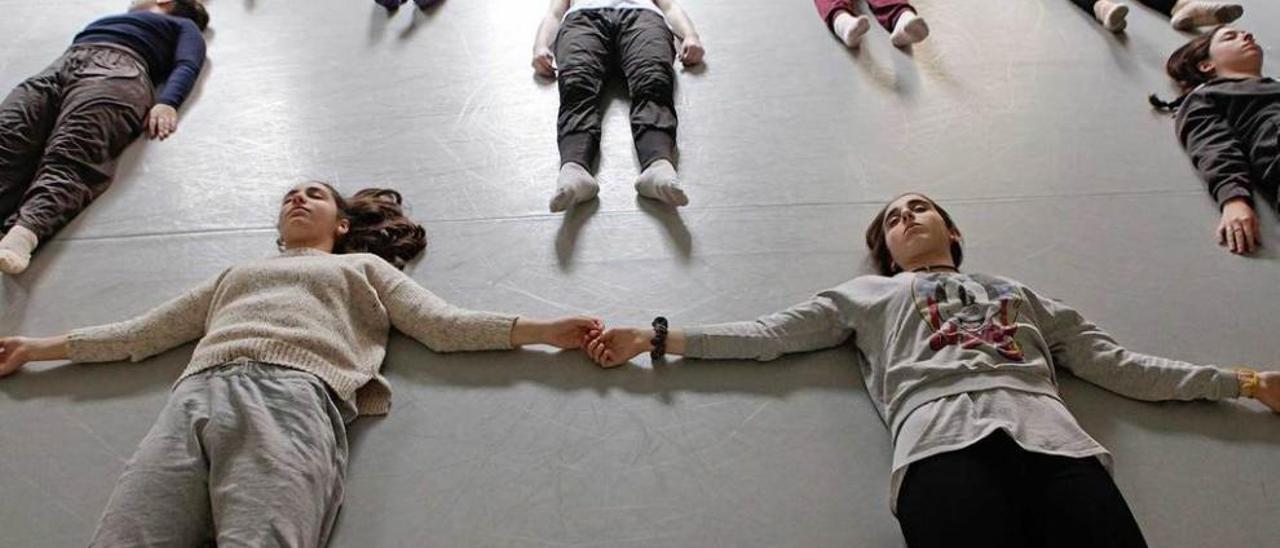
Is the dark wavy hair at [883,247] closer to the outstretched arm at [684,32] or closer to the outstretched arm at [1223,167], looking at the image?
the outstretched arm at [1223,167]

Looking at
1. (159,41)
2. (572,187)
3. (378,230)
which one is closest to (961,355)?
(572,187)

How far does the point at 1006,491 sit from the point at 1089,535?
0.13 metres

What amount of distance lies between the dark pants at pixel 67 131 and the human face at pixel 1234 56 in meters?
3.07

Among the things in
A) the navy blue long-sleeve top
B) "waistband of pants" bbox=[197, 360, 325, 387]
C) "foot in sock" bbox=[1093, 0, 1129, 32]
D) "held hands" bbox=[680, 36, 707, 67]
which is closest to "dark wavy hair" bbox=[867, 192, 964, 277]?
"held hands" bbox=[680, 36, 707, 67]

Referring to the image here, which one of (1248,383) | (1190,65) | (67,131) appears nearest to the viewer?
(1248,383)

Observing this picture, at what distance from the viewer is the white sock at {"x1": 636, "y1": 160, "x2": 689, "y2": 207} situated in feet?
7.33

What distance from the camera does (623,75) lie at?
2836 mm

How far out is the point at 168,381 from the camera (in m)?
1.86

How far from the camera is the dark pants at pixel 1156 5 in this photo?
123 inches

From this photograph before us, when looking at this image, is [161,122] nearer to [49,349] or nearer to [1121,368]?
[49,349]

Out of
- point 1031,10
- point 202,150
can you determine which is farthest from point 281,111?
point 1031,10

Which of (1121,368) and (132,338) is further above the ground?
(1121,368)

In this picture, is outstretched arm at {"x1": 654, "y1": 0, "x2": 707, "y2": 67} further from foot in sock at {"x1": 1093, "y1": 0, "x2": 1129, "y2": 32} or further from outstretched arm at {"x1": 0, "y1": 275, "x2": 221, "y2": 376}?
outstretched arm at {"x1": 0, "y1": 275, "x2": 221, "y2": 376}

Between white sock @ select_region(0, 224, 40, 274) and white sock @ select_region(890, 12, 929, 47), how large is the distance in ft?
8.01
